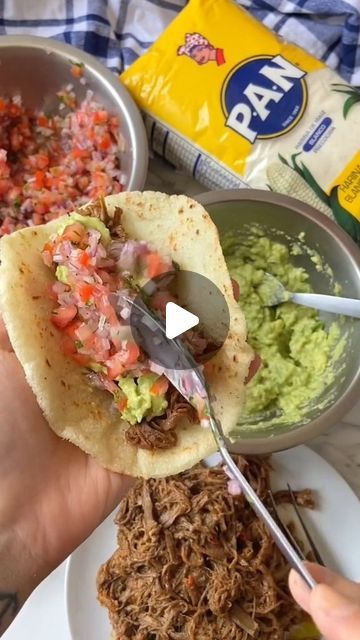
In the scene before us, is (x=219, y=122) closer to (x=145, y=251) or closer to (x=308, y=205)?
(x=308, y=205)

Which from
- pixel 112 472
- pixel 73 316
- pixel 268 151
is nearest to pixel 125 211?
pixel 73 316

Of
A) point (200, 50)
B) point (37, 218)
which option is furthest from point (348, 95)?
point (37, 218)

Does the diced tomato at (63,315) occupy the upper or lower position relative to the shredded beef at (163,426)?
upper

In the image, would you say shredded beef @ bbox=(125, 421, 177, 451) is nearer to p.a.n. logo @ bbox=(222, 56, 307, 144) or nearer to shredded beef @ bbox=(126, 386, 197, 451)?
shredded beef @ bbox=(126, 386, 197, 451)

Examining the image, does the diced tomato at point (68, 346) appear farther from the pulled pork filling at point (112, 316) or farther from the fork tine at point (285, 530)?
the fork tine at point (285, 530)
